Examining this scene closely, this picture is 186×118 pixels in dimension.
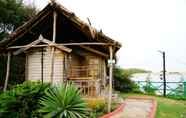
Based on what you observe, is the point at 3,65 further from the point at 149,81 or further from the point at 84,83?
the point at 149,81

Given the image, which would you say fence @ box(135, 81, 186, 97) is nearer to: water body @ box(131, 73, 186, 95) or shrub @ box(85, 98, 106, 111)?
water body @ box(131, 73, 186, 95)

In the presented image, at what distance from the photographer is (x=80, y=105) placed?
512 inches

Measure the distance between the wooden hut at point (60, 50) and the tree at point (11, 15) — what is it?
6.76 metres

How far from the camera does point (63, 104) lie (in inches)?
504

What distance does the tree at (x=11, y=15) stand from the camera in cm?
2519

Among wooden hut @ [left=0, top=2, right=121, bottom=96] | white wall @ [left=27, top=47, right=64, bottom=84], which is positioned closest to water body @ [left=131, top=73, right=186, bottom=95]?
wooden hut @ [left=0, top=2, right=121, bottom=96]

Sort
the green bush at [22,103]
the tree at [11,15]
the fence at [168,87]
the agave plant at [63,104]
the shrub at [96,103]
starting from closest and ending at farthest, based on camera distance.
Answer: the agave plant at [63,104] → the green bush at [22,103] → the shrub at [96,103] → the tree at [11,15] → the fence at [168,87]

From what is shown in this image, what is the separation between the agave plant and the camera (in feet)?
41.4

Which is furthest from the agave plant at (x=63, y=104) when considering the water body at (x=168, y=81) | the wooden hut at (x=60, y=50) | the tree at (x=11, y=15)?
the water body at (x=168, y=81)

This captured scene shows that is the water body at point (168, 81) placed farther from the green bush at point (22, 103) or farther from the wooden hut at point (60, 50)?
the green bush at point (22, 103)

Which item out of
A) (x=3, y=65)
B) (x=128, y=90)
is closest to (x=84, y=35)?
(x=3, y=65)

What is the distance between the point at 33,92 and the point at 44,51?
5.39 meters

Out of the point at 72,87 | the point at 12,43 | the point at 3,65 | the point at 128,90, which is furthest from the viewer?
the point at 128,90

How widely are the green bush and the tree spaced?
1291 centimetres
